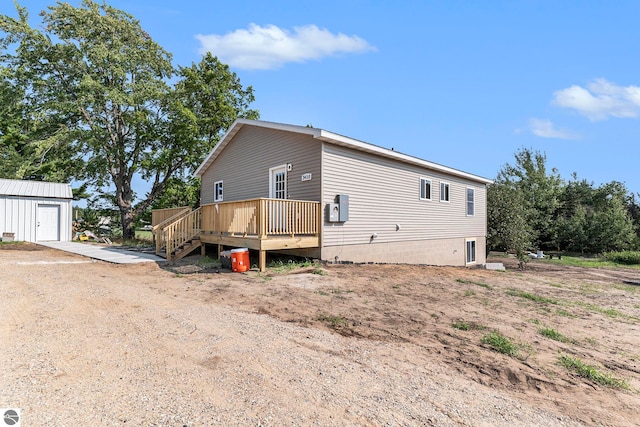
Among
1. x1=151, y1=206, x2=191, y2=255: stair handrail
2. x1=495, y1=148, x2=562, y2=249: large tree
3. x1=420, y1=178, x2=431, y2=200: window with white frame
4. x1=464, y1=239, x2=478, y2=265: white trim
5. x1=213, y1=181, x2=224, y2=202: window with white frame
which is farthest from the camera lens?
x1=495, y1=148, x2=562, y2=249: large tree

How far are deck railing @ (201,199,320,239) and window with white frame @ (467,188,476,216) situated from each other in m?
10.9

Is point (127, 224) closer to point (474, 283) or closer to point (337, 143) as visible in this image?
point (337, 143)

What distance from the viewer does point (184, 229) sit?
12.3m

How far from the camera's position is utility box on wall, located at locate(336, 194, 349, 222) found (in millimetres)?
10445

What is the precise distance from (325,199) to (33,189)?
58.9 feet

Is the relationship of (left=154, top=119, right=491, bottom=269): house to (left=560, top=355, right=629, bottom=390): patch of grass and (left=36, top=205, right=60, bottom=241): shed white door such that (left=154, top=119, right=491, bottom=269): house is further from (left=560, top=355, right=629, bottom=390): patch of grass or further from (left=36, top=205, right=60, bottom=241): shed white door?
(left=36, top=205, right=60, bottom=241): shed white door

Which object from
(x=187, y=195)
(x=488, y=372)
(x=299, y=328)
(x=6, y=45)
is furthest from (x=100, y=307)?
(x=6, y=45)

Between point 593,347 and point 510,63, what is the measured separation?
10.4 metres

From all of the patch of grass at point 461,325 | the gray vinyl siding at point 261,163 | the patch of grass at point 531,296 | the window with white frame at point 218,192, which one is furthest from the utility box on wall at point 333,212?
the window with white frame at point 218,192

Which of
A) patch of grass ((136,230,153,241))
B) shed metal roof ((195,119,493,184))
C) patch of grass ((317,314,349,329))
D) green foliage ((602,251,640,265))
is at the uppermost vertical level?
shed metal roof ((195,119,493,184))

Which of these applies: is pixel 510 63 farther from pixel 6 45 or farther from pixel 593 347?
pixel 6 45

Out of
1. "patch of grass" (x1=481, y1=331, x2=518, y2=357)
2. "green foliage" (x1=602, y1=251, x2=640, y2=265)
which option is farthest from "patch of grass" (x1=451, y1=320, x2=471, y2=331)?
"green foliage" (x1=602, y1=251, x2=640, y2=265)

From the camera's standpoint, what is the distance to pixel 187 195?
2258 centimetres

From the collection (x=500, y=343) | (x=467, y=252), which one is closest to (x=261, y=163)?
(x=500, y=343)
